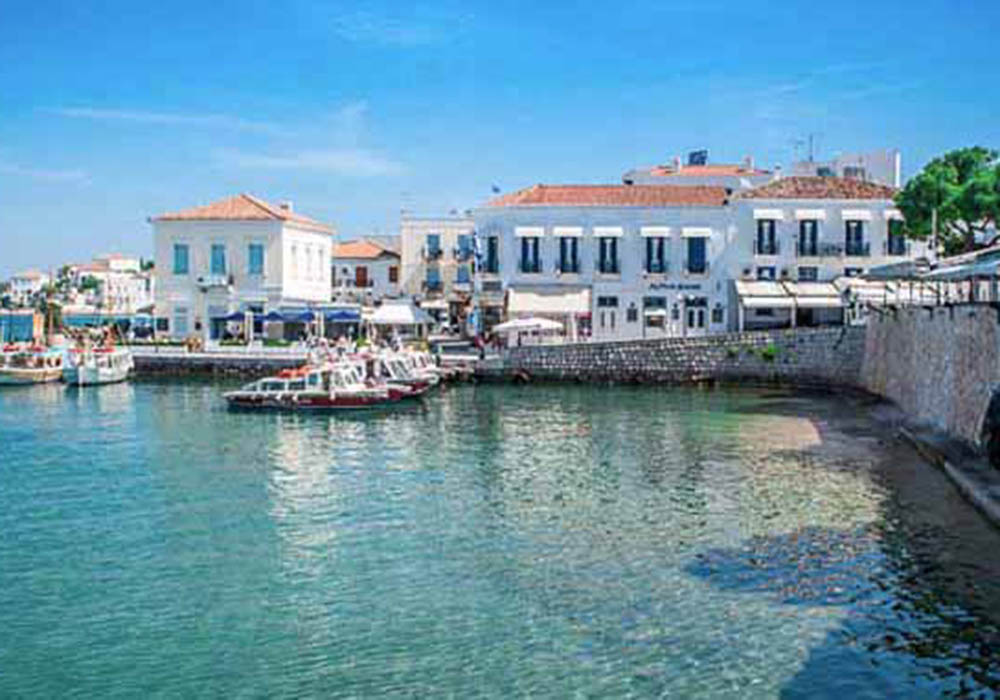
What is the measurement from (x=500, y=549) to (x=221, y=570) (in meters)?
4.33

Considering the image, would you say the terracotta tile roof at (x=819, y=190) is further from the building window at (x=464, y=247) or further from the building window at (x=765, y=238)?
the building window at (x=464, y=247)

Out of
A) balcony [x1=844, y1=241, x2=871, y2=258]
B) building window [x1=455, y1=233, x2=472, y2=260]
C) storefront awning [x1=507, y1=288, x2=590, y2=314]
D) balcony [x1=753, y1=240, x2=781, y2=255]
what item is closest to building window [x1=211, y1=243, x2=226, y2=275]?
building window [x1=455, y1=233, x2=472, y2=260]

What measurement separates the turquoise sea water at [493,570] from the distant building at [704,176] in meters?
37.8

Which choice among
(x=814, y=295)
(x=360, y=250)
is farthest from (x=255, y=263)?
(x=814, y=295)

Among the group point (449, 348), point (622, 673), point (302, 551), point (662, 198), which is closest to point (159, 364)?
point (449, 348)

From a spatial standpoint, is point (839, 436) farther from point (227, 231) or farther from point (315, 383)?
point (227, 231)

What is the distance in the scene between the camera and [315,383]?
129 feet

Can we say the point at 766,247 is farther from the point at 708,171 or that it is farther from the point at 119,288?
the point at 119,288

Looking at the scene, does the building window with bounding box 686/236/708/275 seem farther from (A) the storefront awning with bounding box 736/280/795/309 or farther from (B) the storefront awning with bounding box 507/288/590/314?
(B) the storefront awning with bounding box 507/288/590/314

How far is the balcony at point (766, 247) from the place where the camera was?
54.5m

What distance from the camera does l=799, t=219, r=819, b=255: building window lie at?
54312 millimetres

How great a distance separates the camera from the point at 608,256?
180ft

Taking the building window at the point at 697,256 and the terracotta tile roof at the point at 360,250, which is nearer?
the building window at the point at 697,256

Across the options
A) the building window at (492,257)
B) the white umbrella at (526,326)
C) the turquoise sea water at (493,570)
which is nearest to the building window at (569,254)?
the building window at (492,257)
